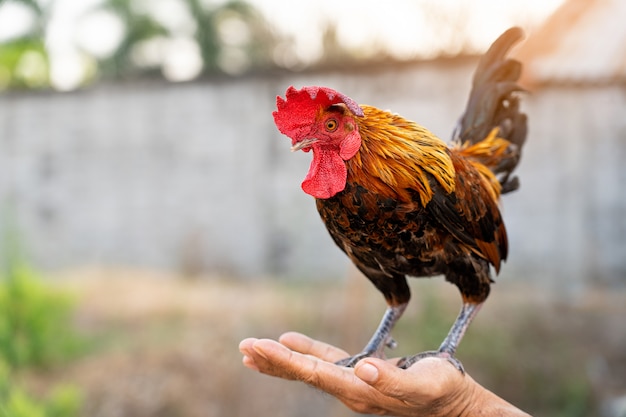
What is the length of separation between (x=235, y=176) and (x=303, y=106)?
641cm

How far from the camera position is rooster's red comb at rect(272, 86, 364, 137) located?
1.70 meters

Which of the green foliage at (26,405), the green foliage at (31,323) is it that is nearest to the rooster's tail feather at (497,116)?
the green foliage at (26,405)

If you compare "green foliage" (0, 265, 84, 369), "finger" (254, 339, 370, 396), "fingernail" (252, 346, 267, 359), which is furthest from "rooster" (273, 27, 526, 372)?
"green foliage" (0, 265, 84, 369)

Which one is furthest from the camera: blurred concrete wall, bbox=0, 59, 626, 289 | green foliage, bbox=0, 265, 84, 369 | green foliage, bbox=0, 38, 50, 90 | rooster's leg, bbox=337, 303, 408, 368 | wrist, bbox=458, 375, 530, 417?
green foliage, bbox=0, 38, 50, 90

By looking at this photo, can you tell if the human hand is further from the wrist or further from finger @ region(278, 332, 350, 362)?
finger @ region(278, 332, 350, 362)

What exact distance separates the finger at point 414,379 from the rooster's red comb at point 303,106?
0.63m

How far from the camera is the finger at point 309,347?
2348 mm

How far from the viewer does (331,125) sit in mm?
1747

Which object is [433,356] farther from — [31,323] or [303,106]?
[31,323]

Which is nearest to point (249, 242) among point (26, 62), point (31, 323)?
point (31, 323)

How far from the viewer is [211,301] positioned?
22.9 ft

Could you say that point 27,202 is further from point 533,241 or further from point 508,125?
point 508,125

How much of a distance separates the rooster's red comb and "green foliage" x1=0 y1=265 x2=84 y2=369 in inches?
182

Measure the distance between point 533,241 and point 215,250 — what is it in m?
3.63
